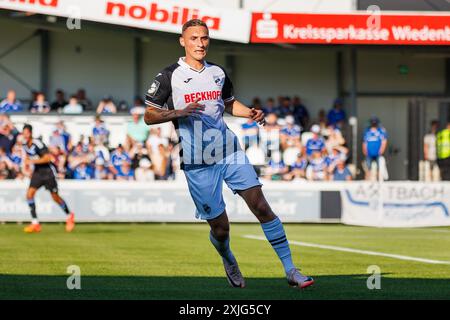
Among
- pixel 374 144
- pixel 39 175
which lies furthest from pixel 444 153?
pixel 39 175

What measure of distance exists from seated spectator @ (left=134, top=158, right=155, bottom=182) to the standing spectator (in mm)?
7817

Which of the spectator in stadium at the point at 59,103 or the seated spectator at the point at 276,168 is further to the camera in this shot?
the spectator in stadium at the point at 59,103

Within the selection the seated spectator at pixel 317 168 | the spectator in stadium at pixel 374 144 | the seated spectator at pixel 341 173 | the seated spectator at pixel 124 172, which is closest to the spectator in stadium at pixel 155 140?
the seated spectator at pixel 124 172

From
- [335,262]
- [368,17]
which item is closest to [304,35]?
[368,17]

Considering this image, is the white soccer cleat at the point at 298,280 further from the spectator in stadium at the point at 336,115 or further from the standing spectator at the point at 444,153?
the spectator in stadium at the point at 336,115

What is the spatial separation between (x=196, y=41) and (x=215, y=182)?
1395 mm

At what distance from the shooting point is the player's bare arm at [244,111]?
10.9m

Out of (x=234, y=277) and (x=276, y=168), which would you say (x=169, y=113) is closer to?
(x=234, y=277)

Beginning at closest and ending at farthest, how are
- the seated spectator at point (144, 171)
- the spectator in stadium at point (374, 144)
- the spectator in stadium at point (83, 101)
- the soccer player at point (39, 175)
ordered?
the soccer player at point (39, 175)
the seated spectator at point (144, 171)
the spectator in stadium at point (374, 144)
the spectator in stadium at point (83, 101)

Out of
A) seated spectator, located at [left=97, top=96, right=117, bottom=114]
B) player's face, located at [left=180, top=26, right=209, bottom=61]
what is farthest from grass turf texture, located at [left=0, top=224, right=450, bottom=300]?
seated spectator, located at [left=97, top=96, right=117, bottom=114]

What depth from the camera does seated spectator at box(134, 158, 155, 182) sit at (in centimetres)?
2908

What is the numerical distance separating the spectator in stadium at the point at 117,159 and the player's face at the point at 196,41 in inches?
719

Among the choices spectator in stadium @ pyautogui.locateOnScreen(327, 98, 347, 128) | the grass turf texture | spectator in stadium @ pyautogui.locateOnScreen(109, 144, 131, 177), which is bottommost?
the grass turf texture

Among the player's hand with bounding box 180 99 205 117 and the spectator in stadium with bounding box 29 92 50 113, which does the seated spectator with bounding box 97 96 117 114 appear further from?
the player's hand with bounding box 180 99 205 117
